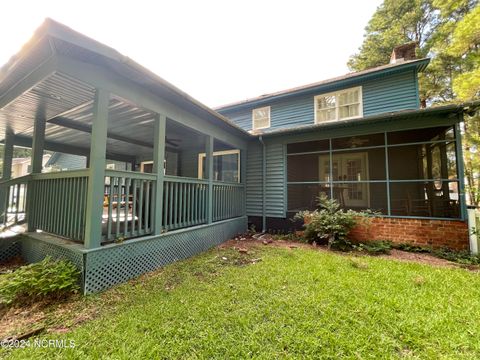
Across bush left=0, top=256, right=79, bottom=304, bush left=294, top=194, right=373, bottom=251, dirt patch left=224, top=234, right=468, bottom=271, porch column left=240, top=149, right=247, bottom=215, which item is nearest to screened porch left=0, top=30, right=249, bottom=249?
bush left=0, top=256, right=79, bottom=304

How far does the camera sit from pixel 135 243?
3562mm

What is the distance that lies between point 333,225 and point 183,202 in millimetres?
3875

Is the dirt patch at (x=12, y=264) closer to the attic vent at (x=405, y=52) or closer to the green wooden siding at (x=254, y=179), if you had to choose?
the green wooden siding at (x=254, y=179)

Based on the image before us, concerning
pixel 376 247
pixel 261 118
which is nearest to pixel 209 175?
pixel 376 247

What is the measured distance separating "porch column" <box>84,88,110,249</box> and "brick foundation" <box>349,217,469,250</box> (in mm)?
5967

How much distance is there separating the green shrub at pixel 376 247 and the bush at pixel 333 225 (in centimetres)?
29

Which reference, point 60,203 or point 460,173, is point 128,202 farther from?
point 460,173

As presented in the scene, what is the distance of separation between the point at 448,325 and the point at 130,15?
9899 mm

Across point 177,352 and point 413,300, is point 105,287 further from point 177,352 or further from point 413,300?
point 413,300

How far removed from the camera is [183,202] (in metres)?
4.82

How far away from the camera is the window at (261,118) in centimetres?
941

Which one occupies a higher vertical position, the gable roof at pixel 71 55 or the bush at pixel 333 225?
the gable roof at pixel 71 55

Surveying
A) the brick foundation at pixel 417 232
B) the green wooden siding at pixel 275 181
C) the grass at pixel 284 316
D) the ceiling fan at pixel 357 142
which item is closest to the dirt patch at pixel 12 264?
the grass at pixel 284 316

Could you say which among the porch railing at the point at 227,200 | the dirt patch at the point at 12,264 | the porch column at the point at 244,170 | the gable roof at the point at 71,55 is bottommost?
the dirt patch at the point at 12,264
